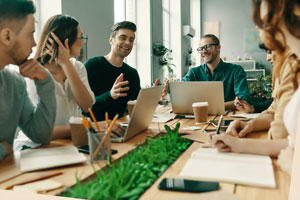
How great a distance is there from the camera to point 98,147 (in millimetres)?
1030

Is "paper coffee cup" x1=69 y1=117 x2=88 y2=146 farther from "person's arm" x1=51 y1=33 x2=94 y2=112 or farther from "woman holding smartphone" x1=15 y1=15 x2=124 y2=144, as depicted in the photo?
"person's arm" x1=51 y1=33 x2=94 y2=112

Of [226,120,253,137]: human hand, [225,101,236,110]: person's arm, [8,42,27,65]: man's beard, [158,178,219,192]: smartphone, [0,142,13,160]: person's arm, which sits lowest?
[158,178,219,192]: smartphone

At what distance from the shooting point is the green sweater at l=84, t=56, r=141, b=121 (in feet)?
5.68

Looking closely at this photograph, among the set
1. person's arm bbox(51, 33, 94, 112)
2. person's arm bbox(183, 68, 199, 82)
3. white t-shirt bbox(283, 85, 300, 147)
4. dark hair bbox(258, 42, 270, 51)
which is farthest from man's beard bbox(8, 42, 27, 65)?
white t-shirt bbox(283, 85, 300, 147)

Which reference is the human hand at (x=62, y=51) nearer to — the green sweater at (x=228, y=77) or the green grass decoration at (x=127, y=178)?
the green sweater at (x=228, y=77)

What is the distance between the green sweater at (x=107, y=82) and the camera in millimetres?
1731

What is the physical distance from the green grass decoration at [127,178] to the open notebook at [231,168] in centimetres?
9

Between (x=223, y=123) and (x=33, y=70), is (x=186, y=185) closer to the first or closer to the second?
(x=223, y=123)

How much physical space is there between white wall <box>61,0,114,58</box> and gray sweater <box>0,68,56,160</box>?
43cm

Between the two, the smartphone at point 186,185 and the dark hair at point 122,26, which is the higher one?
the dark hair at point 122,26

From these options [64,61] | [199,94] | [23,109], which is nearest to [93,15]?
[64,61]

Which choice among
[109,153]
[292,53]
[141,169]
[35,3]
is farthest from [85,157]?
[35,3]

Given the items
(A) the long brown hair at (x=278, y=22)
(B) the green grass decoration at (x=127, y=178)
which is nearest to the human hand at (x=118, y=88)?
(B) the green grass decoration at (x=127, y=178)

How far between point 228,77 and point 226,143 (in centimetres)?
60
